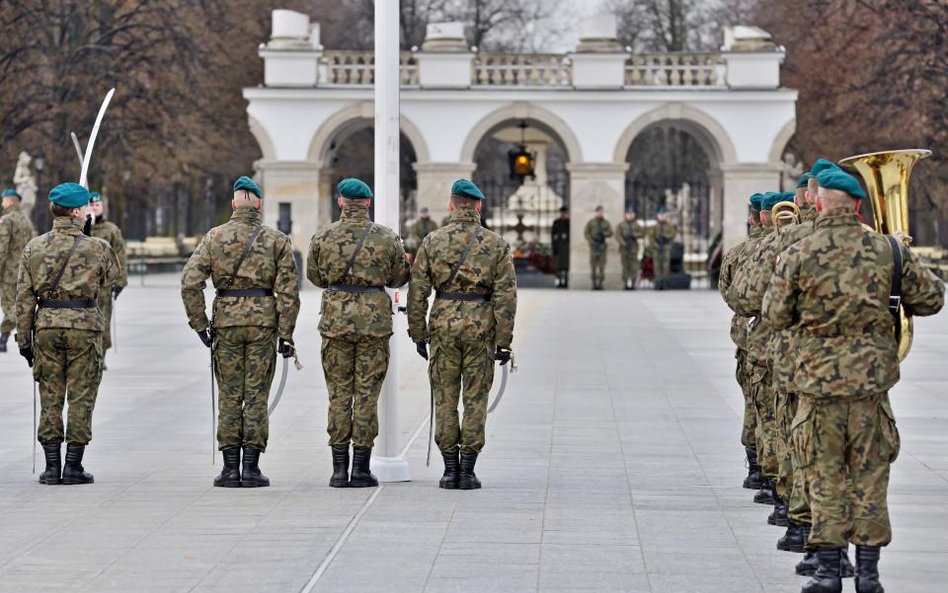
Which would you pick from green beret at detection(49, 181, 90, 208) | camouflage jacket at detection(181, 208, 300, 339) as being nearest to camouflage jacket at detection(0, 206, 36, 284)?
green beret at detection(49, 181, 90, 208)

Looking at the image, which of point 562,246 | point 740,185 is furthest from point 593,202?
point 740,185

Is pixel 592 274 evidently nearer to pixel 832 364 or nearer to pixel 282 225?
pixel 282 225

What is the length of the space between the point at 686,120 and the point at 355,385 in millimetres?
32577

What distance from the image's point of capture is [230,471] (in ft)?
42.0

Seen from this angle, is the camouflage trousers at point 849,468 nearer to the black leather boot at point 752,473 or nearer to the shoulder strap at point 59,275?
the black leather boot at point 752,473

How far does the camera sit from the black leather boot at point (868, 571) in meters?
9.12

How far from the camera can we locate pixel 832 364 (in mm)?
9203

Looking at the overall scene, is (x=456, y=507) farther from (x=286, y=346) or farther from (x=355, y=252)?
(x=355, y=252)

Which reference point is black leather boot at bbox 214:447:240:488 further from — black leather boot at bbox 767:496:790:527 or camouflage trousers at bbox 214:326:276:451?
black leather boot at bbox 767:496:790:527

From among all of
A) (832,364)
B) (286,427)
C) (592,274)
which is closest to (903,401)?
(286,427)

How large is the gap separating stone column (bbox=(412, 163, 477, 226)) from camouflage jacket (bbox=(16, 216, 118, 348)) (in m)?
30.5

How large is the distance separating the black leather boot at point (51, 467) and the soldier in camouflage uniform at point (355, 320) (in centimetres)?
174

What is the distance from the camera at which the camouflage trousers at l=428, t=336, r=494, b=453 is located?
41.9ft

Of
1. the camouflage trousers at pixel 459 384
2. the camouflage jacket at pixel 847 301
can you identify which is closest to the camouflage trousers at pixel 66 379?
the camouflage trousers at pixel 459 384
